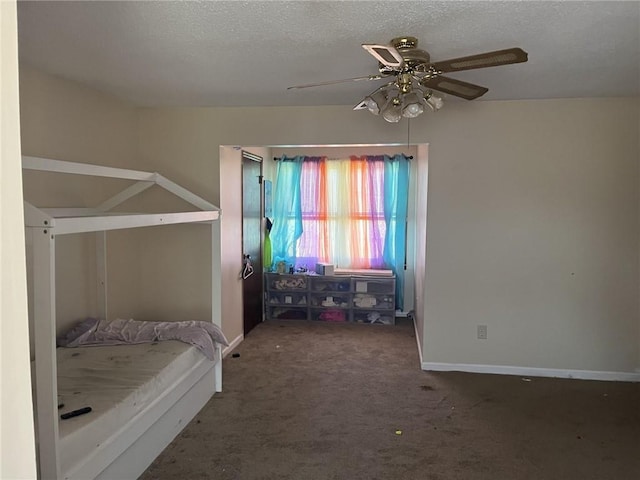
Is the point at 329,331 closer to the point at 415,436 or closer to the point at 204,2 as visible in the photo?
the point at 415,436

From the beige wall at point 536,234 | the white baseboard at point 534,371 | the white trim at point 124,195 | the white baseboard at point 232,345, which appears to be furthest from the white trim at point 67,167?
the white baseboard at point 534,371

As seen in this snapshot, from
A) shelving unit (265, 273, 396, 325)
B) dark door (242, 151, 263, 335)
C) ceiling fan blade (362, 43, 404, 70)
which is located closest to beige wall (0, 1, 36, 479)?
ceiling fan blade (362, 43, 404, 70)

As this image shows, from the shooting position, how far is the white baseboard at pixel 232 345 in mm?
4386

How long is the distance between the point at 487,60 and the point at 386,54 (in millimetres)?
422

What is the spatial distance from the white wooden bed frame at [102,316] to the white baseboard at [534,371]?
1863mm

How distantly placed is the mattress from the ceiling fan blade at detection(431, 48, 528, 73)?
2.16 metres

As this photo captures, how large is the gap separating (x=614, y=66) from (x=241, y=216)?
3401 millimetres

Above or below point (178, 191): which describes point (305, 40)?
above

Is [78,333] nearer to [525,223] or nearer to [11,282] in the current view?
[11,282]

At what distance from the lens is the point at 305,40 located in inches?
92.1

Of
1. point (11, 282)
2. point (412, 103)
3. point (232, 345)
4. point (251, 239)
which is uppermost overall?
point (412, 103)

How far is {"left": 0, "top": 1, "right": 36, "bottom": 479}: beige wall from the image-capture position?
0.54 meters

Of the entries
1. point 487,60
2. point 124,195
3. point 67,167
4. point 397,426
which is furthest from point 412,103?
point 124,195

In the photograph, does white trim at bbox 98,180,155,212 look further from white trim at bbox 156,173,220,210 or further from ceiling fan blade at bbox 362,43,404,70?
ceiling fan blade at bbox 362,43,404,70
